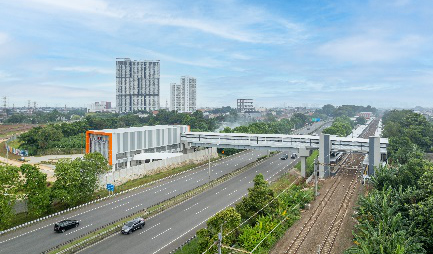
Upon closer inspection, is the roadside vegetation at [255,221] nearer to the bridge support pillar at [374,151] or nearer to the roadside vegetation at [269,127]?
the bridge support pillar at [374,151]

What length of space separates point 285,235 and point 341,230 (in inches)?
202

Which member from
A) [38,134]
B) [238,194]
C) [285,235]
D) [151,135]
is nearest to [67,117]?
[38,134]

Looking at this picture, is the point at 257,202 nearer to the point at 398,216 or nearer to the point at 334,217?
the point at 334,217

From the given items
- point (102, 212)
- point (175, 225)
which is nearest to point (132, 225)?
point (175, 225)

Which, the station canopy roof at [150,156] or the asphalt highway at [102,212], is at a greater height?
the station canopy roof at [150,156]

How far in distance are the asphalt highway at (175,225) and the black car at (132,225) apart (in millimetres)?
367

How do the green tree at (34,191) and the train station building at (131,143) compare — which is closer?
the green tree at (34,191)

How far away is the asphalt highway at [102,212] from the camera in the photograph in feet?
85.4

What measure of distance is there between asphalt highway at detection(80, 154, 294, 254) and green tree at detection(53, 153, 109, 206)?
8.48 metres

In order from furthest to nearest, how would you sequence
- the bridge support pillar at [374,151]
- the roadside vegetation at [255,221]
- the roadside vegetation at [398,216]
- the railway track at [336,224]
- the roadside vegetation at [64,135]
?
the roadside vegetation at [64,135], the bridge support pillar at [374,151], the railway track at [336,224], the roadside vegetation at [255,221], the roadside vegetation at [398,216]

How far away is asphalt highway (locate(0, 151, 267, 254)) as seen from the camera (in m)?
26.0

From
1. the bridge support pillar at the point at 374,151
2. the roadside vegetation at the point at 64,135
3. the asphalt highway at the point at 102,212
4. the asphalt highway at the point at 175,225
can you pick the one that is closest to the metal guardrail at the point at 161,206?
the asphalt highway at the point at 175,225

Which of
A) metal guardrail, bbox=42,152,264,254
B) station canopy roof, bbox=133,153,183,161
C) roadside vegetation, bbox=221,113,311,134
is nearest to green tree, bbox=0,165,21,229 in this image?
metal guardrail, bbox=42,152,264,254

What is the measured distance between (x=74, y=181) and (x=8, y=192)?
6.46 m
